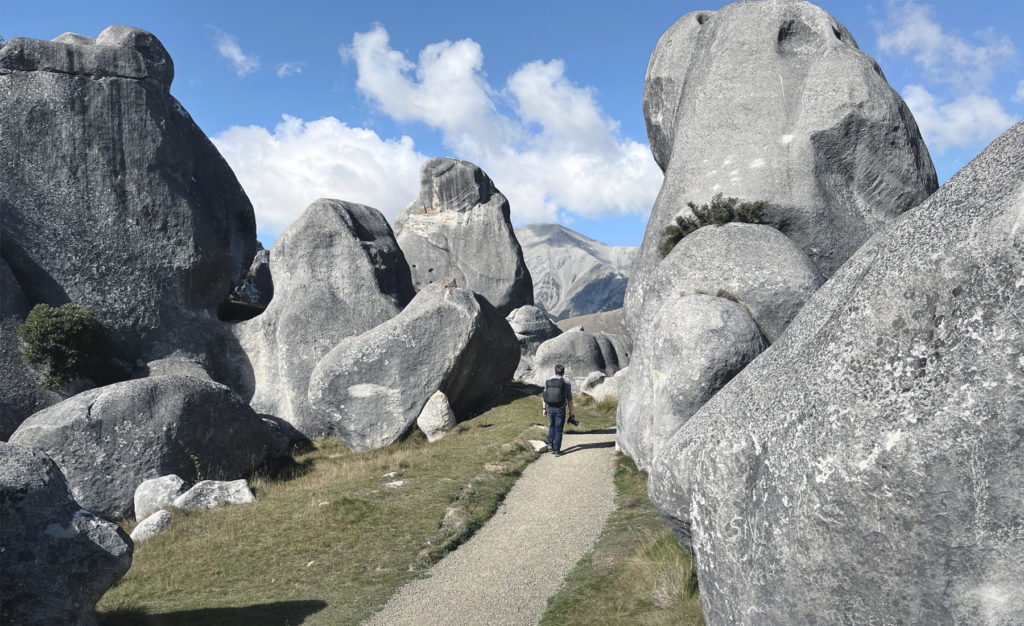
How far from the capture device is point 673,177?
1680 centimetres

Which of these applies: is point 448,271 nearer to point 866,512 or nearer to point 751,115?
point 751,115

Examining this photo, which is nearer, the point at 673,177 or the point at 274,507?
the point at 274,507

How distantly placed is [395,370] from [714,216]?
9.02m

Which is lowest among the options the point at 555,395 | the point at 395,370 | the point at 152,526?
the point at 152,526

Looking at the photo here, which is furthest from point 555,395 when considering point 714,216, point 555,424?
point 714,216

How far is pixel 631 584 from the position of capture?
25.6 feet

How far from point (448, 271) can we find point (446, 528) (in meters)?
33.9

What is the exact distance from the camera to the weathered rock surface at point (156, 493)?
42.4ft

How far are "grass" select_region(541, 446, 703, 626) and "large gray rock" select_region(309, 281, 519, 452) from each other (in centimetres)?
894

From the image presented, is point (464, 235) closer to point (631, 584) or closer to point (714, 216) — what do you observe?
point (714, 216)

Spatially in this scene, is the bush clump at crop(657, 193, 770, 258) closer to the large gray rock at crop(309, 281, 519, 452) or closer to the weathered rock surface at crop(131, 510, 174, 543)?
the large gray rock at crop(309, 281, 519, 452)

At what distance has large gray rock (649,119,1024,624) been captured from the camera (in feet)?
13.8

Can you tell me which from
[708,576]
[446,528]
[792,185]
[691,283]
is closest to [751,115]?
[792,185]

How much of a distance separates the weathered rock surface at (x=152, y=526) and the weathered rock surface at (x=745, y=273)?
912 cm
